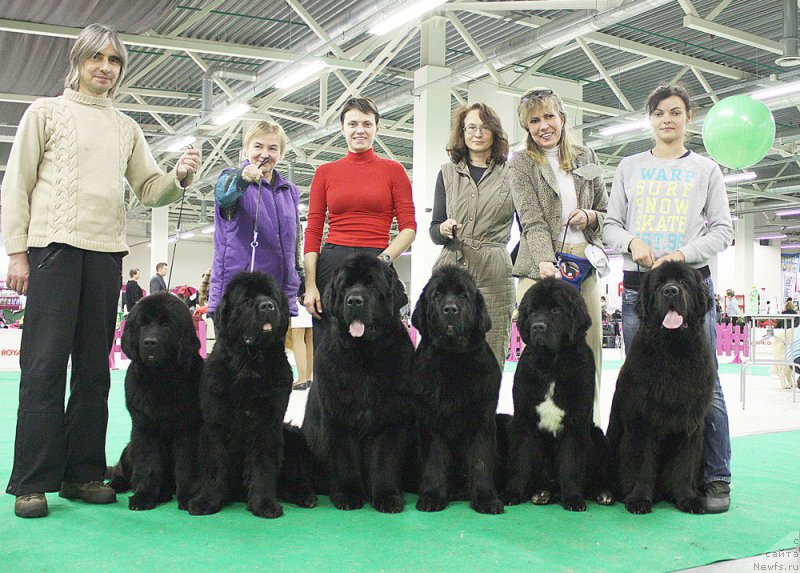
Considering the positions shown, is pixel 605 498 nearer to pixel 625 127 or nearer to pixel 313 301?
pixel 313 301

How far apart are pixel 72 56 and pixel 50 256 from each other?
38.4 inches

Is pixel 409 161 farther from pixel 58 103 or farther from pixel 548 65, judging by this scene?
pixel 58 103

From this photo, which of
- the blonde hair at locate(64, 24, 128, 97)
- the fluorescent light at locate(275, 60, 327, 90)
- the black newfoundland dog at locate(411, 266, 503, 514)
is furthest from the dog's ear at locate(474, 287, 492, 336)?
the fluorescent light at locate(275, 60, 327, 90)

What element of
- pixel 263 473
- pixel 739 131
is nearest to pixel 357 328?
pixel 263 473

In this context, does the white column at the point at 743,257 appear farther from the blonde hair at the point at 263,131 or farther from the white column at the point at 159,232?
the blonde hair at the point at 263,131

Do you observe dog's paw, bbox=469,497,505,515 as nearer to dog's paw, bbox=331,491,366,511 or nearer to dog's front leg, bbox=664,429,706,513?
Result: dog's paw, bbox=331,491,366,511

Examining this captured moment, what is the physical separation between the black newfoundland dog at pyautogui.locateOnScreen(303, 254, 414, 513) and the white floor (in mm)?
1411

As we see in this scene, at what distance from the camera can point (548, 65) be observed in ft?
50.2

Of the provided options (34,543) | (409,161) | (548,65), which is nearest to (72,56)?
(34,543)

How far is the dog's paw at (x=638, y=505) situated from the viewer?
11.0 ft

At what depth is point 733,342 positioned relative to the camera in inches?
661

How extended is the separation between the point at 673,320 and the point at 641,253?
1.52ft

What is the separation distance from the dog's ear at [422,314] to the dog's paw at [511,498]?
0.89 metres

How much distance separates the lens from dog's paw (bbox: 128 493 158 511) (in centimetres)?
334
